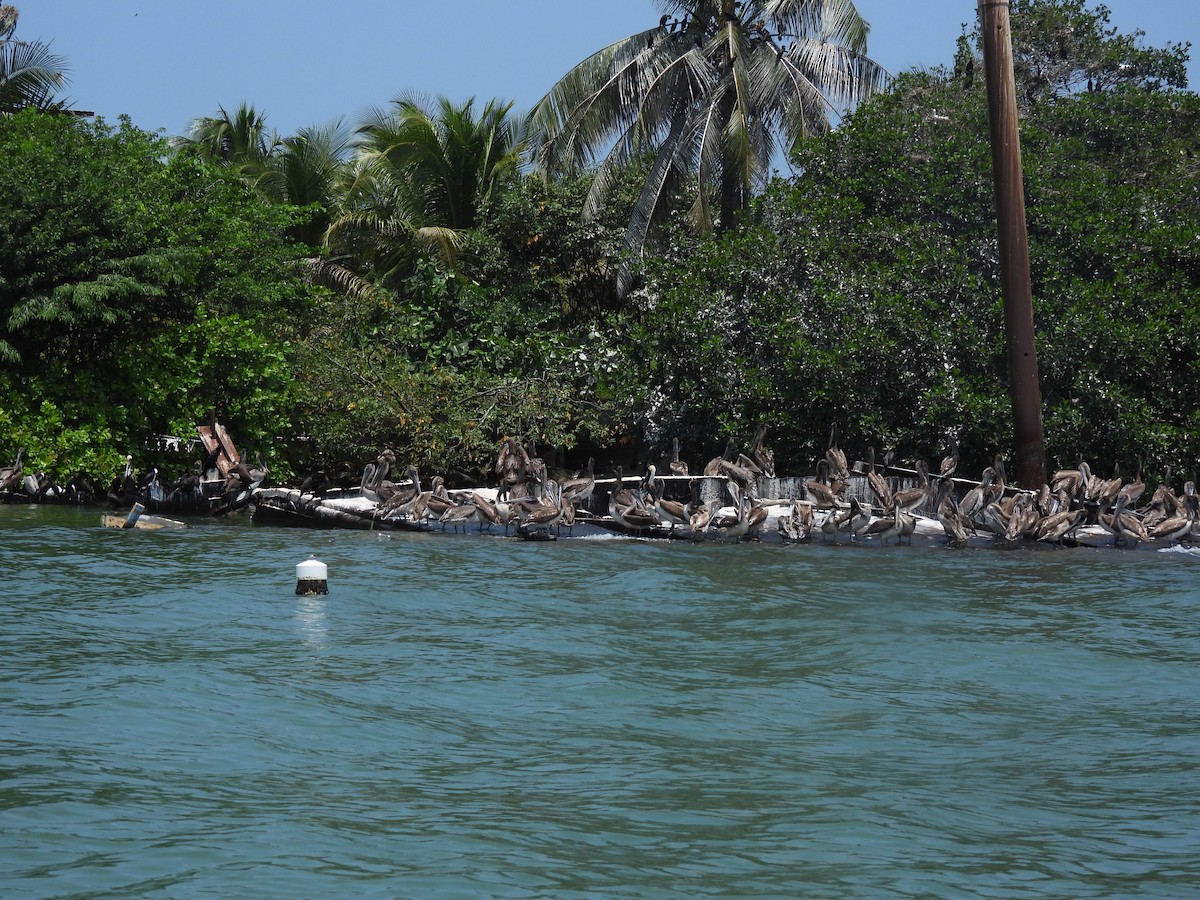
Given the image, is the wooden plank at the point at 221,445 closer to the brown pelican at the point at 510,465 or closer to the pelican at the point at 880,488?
the brown pelican at the point at 510,465

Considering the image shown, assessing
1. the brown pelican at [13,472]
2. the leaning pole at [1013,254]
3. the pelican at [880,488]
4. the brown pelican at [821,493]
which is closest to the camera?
the pelican at [880,488]

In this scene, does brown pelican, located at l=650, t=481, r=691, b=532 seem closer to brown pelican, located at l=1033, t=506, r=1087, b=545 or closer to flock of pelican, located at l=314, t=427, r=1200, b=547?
flock of pelican, located at l=314, t=427, r=1200, b=547

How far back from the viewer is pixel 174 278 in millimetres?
21469

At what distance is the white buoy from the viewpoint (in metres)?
13.0

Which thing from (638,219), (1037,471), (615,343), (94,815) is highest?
(638,219)

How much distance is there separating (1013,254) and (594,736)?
12911mm

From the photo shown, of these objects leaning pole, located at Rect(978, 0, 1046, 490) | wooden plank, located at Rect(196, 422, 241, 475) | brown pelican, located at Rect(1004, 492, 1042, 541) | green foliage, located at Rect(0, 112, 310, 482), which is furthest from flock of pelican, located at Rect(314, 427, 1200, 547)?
green foliage, located at Rect(0, 112, 310, 482)

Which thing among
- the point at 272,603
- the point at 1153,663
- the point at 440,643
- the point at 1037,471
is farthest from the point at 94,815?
the point at 1037,471

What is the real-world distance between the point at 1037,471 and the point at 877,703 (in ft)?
34.6

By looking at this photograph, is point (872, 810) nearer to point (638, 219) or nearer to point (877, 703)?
point (877, 703)

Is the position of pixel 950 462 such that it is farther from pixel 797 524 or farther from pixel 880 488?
pixel 797 524

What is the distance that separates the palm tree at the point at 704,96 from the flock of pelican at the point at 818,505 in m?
6.33

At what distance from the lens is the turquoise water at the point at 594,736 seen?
5.95m

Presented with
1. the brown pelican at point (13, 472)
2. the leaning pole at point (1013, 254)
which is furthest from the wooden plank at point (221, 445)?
the leaning pole at point (1013, 254)
